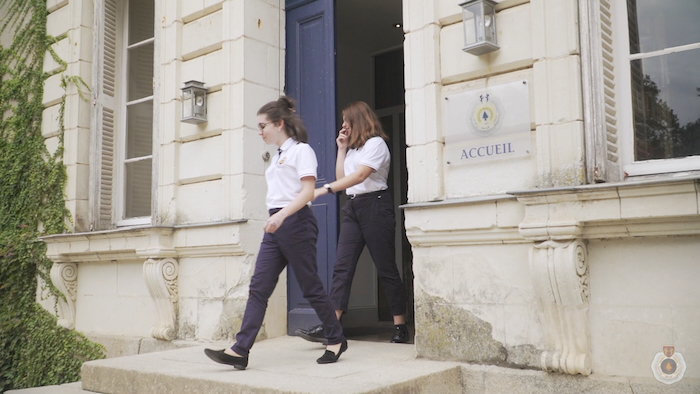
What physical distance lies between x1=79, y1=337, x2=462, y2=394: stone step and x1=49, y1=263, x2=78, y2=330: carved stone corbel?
268cm

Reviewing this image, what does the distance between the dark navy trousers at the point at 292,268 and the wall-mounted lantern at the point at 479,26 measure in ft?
4.94

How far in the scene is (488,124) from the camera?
441 cm

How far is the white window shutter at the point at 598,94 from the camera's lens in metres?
3.92

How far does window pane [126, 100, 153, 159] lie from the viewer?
7.35 metres

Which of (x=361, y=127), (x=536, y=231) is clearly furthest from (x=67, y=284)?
(x=536, y=231)

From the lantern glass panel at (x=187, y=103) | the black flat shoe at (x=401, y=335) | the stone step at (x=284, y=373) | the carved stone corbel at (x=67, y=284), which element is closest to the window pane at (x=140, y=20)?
the lantern glass panel at (x=187, y=103)

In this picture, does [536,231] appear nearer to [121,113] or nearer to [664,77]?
[664,77]

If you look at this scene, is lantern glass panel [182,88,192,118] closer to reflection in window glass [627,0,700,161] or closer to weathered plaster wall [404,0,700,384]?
weathered plaster wall [404,0,700,384]

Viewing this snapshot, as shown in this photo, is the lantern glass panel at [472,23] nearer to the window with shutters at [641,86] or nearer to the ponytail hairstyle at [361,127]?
the window with shutters at [641,86]

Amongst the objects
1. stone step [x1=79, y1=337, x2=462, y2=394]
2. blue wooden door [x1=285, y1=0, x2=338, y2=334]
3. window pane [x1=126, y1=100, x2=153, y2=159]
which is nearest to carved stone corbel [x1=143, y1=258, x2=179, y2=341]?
stone step [x1=79, y1=337, x2=462, y2=394]

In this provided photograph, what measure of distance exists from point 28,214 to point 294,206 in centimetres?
507

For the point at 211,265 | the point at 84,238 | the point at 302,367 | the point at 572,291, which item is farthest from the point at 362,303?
the point at 572,291

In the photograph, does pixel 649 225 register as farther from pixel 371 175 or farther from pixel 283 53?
pixel 283 53

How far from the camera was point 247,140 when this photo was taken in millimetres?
5934
